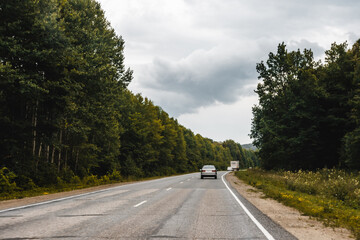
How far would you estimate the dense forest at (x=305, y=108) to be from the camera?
3403 centimetres

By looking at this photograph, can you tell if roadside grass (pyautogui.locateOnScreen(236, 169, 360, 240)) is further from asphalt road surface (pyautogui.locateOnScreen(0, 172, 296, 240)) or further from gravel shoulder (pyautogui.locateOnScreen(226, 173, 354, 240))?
asphalt road surface (pyautogui.locateOnScreen(0, 172, 296, 240))

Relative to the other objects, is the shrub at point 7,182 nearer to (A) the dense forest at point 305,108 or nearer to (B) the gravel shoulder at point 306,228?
(B) the gravel shoulder at point 306,228

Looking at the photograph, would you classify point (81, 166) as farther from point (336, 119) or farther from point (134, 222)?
point (336, 119)

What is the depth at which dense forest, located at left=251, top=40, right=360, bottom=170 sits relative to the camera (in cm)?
3403

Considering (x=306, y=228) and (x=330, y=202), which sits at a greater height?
(x=306, y=228)

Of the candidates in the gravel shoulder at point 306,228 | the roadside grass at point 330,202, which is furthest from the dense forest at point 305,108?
the gravel shoulder at point 306,228

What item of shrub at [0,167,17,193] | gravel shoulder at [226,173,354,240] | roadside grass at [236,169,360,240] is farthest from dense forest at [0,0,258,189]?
roadside grass at [236,169,360,240]

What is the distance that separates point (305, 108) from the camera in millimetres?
37719

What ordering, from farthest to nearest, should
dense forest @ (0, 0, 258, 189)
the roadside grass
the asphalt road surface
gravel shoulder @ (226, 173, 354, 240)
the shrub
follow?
dense forest @ (0, 0, 258, 189) → the shrub → the roadside grass → gravel shoulder @ (226, 173, 354, 240) → the asphalt road surface

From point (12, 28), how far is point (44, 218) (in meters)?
12.8

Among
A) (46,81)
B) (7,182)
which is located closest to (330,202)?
(7,182)

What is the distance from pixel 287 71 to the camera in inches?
1651

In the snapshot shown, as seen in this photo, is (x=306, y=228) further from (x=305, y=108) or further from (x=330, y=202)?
(x=305, y=108)

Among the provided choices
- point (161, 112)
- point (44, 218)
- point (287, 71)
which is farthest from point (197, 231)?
point (161, 112)
